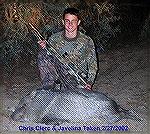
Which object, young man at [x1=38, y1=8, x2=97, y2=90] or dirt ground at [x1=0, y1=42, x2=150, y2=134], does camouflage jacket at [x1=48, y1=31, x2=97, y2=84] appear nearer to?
young man at [x1=38, y1=8, x2=97, y2=90]

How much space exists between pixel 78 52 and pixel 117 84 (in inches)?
32.7

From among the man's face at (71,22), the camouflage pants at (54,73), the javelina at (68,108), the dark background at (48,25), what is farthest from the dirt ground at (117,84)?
the man's face at (71,22)

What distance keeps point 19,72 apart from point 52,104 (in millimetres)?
1509

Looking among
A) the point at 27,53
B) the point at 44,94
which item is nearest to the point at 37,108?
the point at 44,94

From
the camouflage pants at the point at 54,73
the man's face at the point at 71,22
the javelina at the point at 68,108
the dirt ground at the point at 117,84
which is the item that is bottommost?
the dirt ground at the point at 117,84

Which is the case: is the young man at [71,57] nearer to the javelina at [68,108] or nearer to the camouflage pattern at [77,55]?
the camouflage pattern at [77,55]

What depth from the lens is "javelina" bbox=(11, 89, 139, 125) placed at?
2918 millimetres

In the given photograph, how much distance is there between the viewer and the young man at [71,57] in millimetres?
3164

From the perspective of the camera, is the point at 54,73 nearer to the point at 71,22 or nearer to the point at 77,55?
the point at 77,55

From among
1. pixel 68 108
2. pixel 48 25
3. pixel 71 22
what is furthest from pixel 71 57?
pixel 48 25

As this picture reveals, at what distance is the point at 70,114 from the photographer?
2.92 meters

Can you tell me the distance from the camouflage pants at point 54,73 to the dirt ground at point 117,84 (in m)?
0.39

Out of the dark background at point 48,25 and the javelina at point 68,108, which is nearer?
the javelina at point 68,108

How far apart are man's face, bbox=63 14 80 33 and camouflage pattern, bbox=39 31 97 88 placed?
0.12 m
